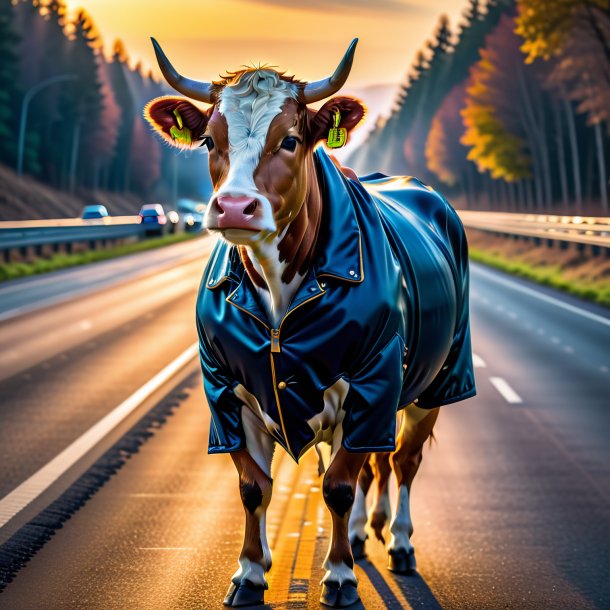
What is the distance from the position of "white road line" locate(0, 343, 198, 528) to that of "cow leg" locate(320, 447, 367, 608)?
101 inches

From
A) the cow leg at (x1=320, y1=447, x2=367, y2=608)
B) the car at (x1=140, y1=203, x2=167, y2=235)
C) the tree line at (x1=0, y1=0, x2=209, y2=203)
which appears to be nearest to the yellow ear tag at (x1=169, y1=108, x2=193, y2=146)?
the cow leg at (x1=320, y1=447, x2=367, y2=608)

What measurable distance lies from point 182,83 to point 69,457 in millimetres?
4808

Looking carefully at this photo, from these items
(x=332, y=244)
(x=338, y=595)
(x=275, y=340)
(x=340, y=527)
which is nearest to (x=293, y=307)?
(x=275, y=340)

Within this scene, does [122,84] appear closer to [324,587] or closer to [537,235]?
[537,235]

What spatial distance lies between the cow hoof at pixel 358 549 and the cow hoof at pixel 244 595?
102 cm

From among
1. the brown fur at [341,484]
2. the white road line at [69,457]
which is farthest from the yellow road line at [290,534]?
the white road line at [69,457]

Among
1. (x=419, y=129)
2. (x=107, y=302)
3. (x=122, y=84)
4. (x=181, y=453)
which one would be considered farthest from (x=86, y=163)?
(x=181, y=453)

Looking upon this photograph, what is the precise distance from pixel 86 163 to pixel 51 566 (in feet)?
397

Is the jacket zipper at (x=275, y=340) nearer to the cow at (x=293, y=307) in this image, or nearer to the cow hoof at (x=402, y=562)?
the cow at (x=293, y=307)

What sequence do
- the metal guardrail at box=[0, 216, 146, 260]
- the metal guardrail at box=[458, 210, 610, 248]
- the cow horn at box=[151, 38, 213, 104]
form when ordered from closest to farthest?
the cow horn at box=[151, 38, 213, 104], the metal guardrail at box=[458, 210, 610, 248], the metal guardrail at box=[0, 216, 146, 260]

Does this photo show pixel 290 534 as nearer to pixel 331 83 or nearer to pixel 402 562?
pixel 402 562

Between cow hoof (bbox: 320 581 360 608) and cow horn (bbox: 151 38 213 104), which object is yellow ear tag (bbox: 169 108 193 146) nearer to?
cow horn (bbox: 151 38 213 104)

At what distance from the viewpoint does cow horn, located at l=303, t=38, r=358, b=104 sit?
218 inches

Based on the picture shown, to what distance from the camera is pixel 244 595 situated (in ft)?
19.8
